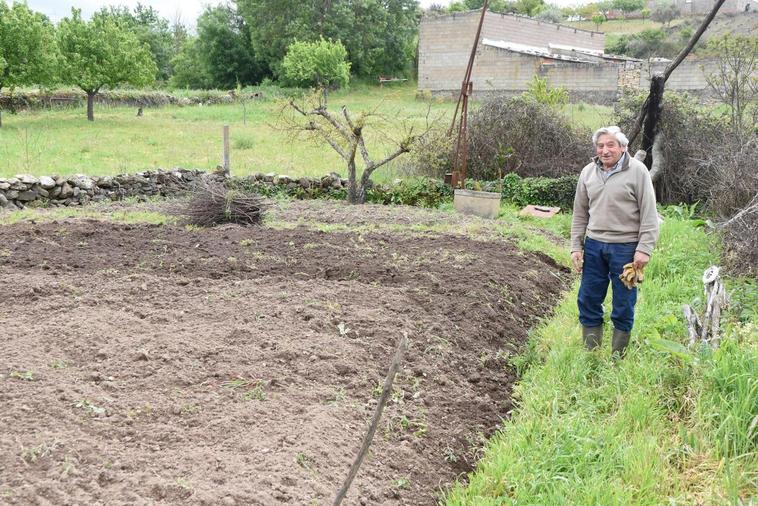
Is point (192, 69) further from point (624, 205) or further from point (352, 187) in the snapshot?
point (624, 205)

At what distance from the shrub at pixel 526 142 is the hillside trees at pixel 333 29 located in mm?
35723

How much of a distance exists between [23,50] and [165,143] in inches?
349

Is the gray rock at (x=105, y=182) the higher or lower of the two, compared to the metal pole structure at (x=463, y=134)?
lower

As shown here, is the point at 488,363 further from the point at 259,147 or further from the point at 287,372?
the point at 259,147

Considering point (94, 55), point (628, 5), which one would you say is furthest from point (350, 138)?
point (628, 5)

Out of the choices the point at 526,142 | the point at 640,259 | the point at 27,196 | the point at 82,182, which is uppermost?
the point at 526,142

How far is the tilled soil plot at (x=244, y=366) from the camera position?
10.0ft

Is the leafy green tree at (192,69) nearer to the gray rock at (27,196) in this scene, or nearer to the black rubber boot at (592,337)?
the gray rock at (27,196)

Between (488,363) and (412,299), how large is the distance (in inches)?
43.4

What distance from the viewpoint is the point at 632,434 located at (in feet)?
12.0

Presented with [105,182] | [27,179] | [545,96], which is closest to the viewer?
[27,179]

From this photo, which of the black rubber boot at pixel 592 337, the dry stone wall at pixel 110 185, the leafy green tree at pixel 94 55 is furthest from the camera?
the leafy green tree at pixel 94 55

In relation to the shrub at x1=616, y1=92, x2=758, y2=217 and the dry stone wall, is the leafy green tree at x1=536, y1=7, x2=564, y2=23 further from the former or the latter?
the dry stone wall

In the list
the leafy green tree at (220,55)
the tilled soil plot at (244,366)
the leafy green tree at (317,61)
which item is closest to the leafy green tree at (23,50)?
the leafy green tree at (317,61)
